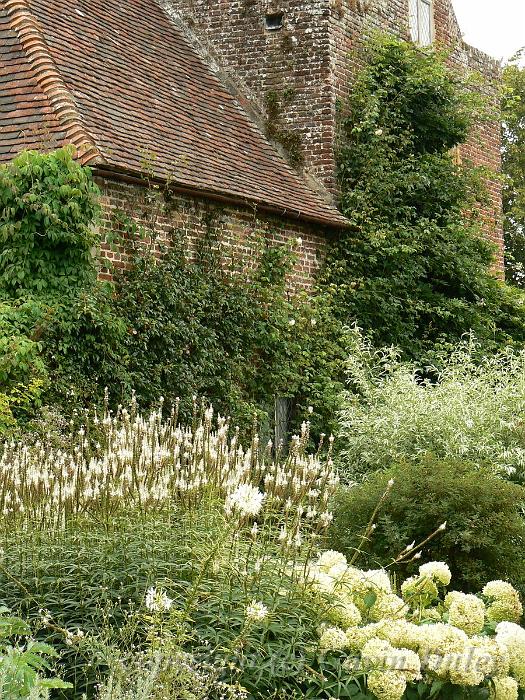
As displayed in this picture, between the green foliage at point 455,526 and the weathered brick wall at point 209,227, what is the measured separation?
5.29m

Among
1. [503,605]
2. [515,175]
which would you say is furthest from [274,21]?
[515,175]

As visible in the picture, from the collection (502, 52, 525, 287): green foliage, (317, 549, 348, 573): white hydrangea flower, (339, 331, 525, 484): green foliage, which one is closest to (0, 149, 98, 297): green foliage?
(339, 331, 525, 484): green foliage

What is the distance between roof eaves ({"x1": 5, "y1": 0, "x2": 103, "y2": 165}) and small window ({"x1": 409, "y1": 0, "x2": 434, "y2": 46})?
848 cm

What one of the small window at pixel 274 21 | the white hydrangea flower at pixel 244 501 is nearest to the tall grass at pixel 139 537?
the white hydrangea flower at pixel 244 501

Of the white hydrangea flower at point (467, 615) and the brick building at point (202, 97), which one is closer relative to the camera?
the white hydrangea flower at point (467, 615)

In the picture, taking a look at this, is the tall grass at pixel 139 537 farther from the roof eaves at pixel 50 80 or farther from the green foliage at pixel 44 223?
the roof eaves at pixel 50 80

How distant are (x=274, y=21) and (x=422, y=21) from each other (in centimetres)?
412

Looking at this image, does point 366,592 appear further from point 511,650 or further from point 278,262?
point 278,262

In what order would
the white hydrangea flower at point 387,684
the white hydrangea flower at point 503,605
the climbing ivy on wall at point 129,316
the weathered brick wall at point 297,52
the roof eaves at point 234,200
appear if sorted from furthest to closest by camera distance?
the weathered brick wall at point 297,52
the roof eaves at point 234,200
the climbing ivy on wall at point 129,316
the white hydrangea flower at point 503,605
the white hydrangea flower at point 387,684

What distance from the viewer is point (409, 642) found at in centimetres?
543

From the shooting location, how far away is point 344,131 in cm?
1666

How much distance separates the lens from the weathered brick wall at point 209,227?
12.2 m

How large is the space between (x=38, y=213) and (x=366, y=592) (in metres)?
6.40

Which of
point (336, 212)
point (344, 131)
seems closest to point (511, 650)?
point (336, 212)
